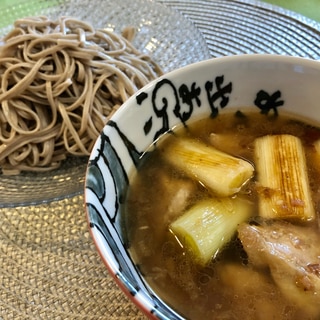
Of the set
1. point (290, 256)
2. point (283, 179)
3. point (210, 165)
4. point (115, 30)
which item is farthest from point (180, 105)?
point (115, 30)

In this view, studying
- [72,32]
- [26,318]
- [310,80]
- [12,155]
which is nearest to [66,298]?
[26,318]

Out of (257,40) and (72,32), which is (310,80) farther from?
(72,32)

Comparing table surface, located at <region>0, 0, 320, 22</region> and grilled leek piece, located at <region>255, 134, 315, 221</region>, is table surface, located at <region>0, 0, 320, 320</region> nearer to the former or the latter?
grilled leek piece, located at <region>255, 134, 315, 221</region>

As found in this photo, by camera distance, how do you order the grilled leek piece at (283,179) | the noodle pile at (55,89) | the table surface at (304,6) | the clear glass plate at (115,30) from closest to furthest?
the grilled leek piece at (283,179) < the clear glass plate at (115,30) < the noodle pile at (55,89) < the table surface at (304,6)

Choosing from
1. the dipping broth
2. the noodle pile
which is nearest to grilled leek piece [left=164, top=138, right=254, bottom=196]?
the dipping broth

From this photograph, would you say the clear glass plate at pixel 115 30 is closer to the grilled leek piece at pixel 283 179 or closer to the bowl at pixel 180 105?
the bowl at pixel 180 105

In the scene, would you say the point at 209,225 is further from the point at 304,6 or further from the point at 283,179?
the point at 304,6

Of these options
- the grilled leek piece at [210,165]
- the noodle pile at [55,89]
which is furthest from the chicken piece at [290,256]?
the noodle pile at [55,89]
